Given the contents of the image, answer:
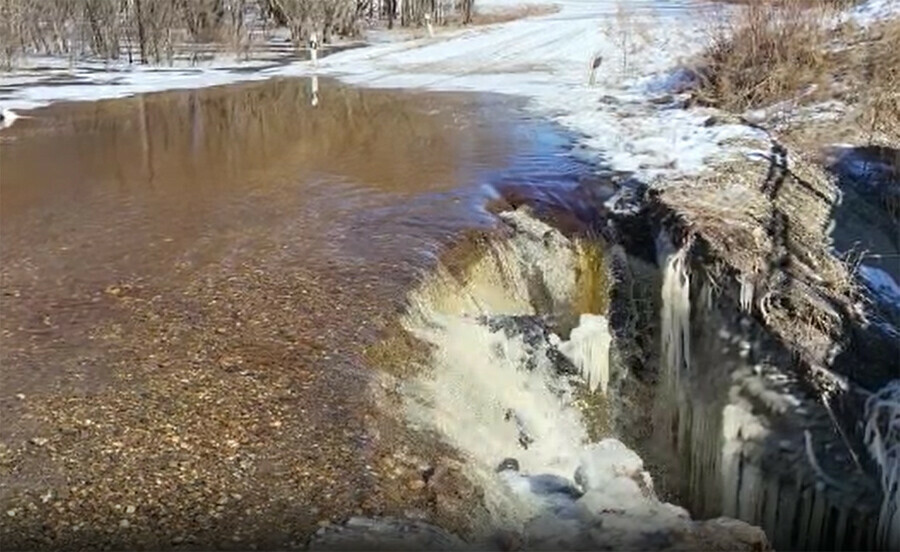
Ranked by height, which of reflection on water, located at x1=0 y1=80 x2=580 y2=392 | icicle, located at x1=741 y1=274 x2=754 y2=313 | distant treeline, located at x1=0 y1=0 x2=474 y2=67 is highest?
distant treeline, located at x1=0 y1=0 x2=474 y2=67

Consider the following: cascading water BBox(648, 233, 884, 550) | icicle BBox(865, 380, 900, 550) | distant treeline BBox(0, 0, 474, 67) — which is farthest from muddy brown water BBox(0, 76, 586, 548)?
distant treeline BBox(0, 0, 474, 67)

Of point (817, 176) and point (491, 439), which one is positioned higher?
point (817, 176)

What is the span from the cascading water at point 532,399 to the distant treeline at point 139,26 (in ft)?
56.6

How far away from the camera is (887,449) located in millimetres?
6277

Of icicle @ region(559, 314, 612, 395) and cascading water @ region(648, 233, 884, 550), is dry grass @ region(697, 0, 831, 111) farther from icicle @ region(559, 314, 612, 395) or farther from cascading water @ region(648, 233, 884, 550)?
icicle @ region(559, 314, 612, 395)

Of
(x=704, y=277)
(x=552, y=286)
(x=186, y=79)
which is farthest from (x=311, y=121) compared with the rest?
(x=704, y=277)

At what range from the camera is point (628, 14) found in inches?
1300

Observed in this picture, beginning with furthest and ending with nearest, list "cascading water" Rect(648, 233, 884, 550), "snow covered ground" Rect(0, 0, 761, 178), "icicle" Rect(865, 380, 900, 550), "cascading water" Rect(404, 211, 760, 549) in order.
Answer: "snow covered ground" Rect(0, 0, 761, 178) → "cascading water" Rect(648, 233, 884, 550) → "icicle" Rect(865, 380, 900, 550) → "cascading water" Rect(404, 211, 760, 549)

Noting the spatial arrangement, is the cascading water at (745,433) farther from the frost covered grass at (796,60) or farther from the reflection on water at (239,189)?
the frost covered grass at (796,60)

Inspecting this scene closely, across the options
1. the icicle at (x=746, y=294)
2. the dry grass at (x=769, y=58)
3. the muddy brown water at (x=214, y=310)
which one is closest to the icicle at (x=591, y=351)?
the icicle at (x=746, y=294)

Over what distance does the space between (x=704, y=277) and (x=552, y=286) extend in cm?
142

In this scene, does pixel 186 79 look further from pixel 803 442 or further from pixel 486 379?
pixel 803 442

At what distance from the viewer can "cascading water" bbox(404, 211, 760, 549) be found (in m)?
4.84

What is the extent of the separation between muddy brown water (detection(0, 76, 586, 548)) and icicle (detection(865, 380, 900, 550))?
3.11 m
